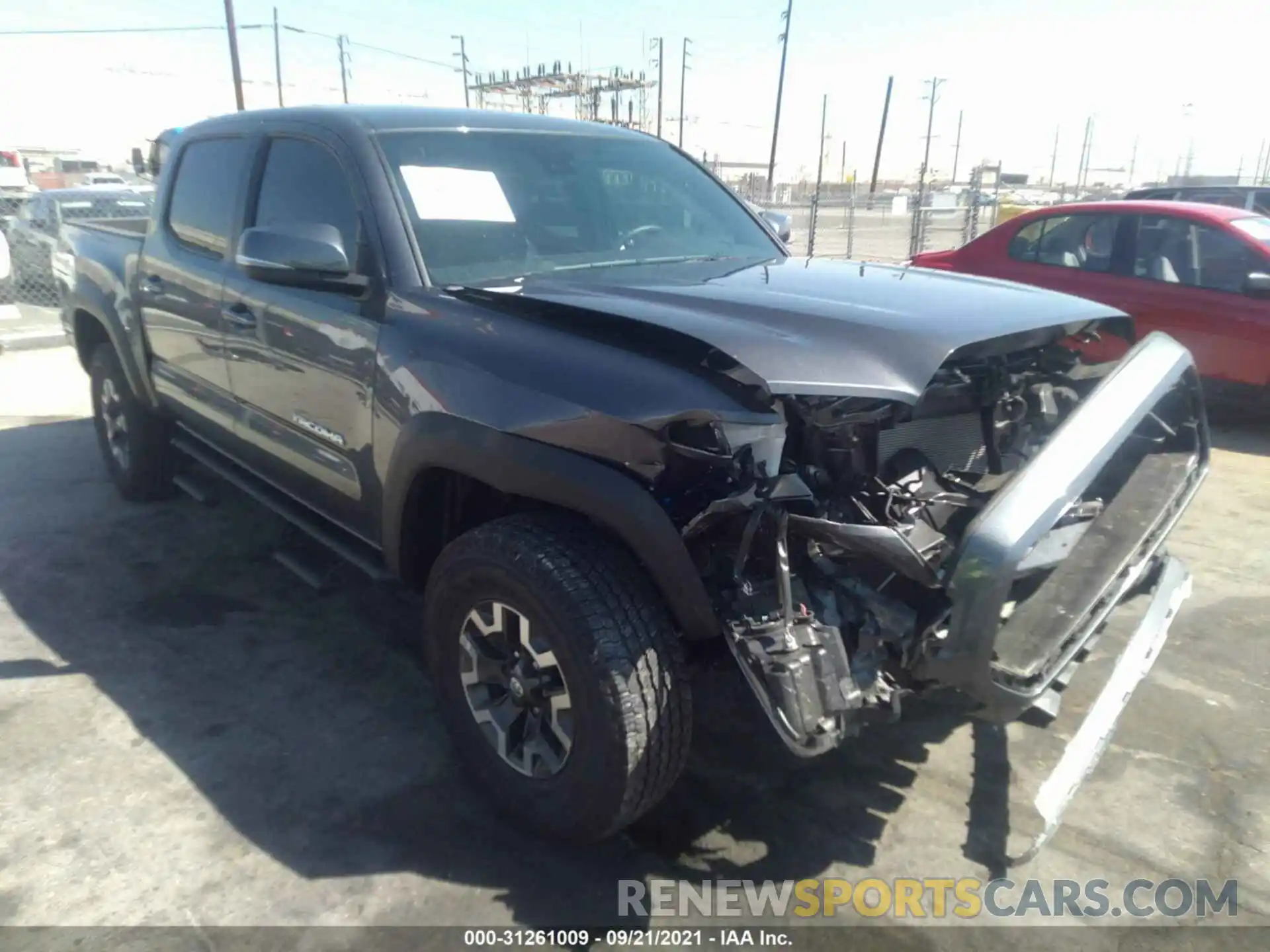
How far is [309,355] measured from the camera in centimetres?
316

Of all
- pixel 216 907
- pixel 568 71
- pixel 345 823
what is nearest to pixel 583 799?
pixel 345 823

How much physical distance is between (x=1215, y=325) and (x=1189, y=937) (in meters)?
5.44

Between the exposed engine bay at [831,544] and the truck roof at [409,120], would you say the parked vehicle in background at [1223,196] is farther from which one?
the exposed engine bay at [831,544]

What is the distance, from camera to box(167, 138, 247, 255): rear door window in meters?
3.80

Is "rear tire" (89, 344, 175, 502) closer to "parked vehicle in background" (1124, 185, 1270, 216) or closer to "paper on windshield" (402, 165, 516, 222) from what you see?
"paper on windshield" (402, 165, 516, 222)

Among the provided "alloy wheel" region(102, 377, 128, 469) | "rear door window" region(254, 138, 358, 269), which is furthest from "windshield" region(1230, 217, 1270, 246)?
"alloy wheel" region(102, 377, 128, 469)

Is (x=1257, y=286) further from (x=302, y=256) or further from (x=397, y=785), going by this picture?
(x=397, y=785)

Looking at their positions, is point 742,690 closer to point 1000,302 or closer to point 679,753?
point 679,753

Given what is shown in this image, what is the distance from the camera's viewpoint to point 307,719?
126 inches

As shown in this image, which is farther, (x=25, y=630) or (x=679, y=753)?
(x=25, y=630)

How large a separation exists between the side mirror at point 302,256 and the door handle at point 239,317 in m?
0.57

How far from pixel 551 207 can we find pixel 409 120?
0.56 metres

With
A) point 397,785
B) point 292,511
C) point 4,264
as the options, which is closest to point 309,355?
point 292,511

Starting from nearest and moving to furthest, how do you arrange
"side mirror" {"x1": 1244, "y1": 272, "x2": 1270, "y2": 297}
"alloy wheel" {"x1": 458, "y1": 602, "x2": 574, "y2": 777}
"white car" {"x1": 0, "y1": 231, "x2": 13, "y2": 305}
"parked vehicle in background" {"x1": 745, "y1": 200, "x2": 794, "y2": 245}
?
"alloy wheel" {"x1": 458, "y1": 602, "x2": 574, "y2": 777}
"parked vehicle in background" {"x1": 745, "y1": 200, "x2": 794, "y2": 245}
"side mirror" {"x1": 1244, "y1": 272, "x2": 1270, "y2": 297}
"white car" {"x1": 0, "y1": 231, "x2": 13, "y2": 305}
